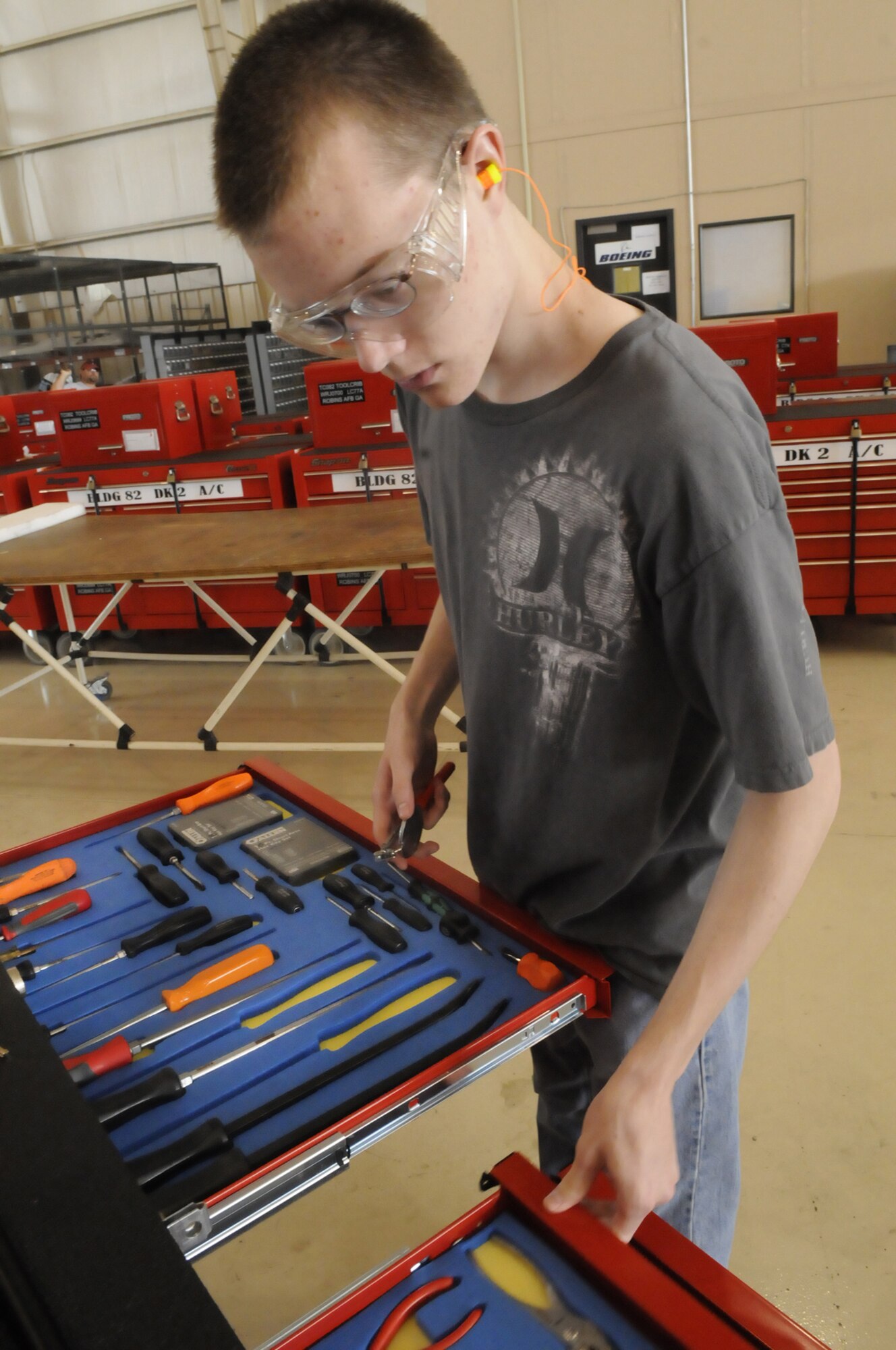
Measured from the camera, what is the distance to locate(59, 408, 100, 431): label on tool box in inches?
181

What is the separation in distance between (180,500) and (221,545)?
1.46 m

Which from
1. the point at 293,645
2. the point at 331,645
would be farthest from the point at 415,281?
the point at 293,645

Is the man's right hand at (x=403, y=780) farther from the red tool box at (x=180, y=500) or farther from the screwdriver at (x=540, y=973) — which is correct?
the red tool box at (x=180, y=500)

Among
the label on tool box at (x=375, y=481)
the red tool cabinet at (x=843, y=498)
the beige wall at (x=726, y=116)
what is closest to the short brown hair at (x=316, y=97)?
the red tool cabinet at (x=843, y=498)

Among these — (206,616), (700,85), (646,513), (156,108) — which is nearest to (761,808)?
(646,513)

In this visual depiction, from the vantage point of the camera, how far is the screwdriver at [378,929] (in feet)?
3.30

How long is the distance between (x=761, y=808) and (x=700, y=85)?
754 cm

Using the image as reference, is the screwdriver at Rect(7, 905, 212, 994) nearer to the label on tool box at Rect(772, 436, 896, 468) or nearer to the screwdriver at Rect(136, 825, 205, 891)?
the screwdriver at Rect(136, 825, 205, 891)

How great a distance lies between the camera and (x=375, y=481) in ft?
13.5

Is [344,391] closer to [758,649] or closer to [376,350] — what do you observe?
[376,350]

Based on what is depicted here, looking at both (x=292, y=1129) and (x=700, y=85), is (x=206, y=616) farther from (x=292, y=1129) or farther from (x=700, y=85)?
(x=700, y=85)

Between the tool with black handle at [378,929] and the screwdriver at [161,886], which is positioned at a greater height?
the screwdriver at [161,886]

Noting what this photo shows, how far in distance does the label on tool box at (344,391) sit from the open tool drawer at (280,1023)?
332 cm

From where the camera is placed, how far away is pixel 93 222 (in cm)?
1027
